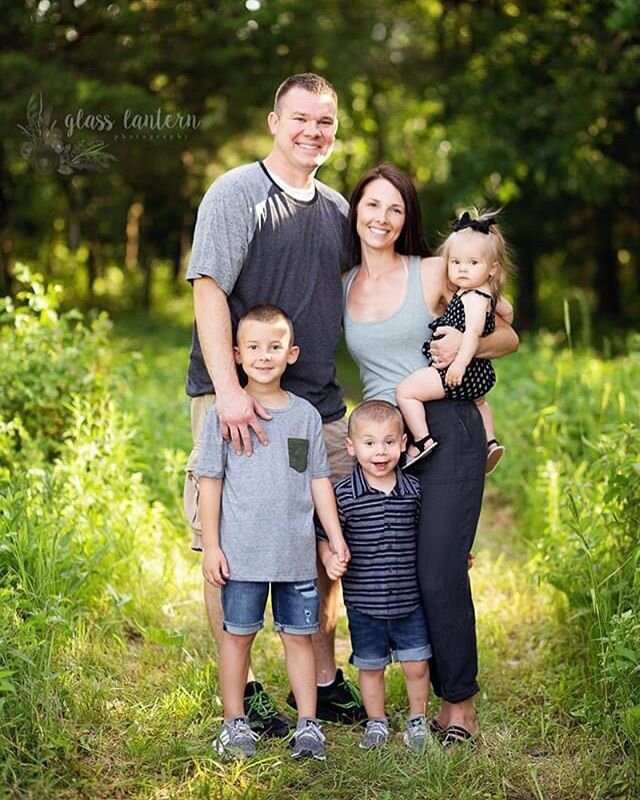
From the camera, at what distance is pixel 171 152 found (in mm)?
15086

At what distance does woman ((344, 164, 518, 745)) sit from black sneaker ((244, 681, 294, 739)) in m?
0.54

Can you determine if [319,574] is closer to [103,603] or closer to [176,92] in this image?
[103,603]

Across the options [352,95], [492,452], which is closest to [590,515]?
[492,452]

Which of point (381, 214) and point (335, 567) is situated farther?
point (381, 214)

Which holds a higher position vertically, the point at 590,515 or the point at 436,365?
the point at 436,365

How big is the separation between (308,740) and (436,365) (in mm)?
1311

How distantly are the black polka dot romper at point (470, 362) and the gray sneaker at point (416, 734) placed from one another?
1.11m

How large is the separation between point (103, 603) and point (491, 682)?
1612 mm

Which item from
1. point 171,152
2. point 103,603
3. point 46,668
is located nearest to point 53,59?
point 171,152

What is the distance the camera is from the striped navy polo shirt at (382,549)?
12.5ft

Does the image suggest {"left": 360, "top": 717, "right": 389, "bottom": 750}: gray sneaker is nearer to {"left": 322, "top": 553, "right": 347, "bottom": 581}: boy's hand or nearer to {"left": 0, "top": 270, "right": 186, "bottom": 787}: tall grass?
{"left": 322, "top": 553, "right": 347, "bottom": 581}: boy's hand

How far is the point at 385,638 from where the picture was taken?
392 cm

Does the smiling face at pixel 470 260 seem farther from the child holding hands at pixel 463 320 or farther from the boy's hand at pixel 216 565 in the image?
the boy's hand at pixel 216 565

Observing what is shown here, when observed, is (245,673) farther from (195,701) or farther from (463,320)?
(463,320)
